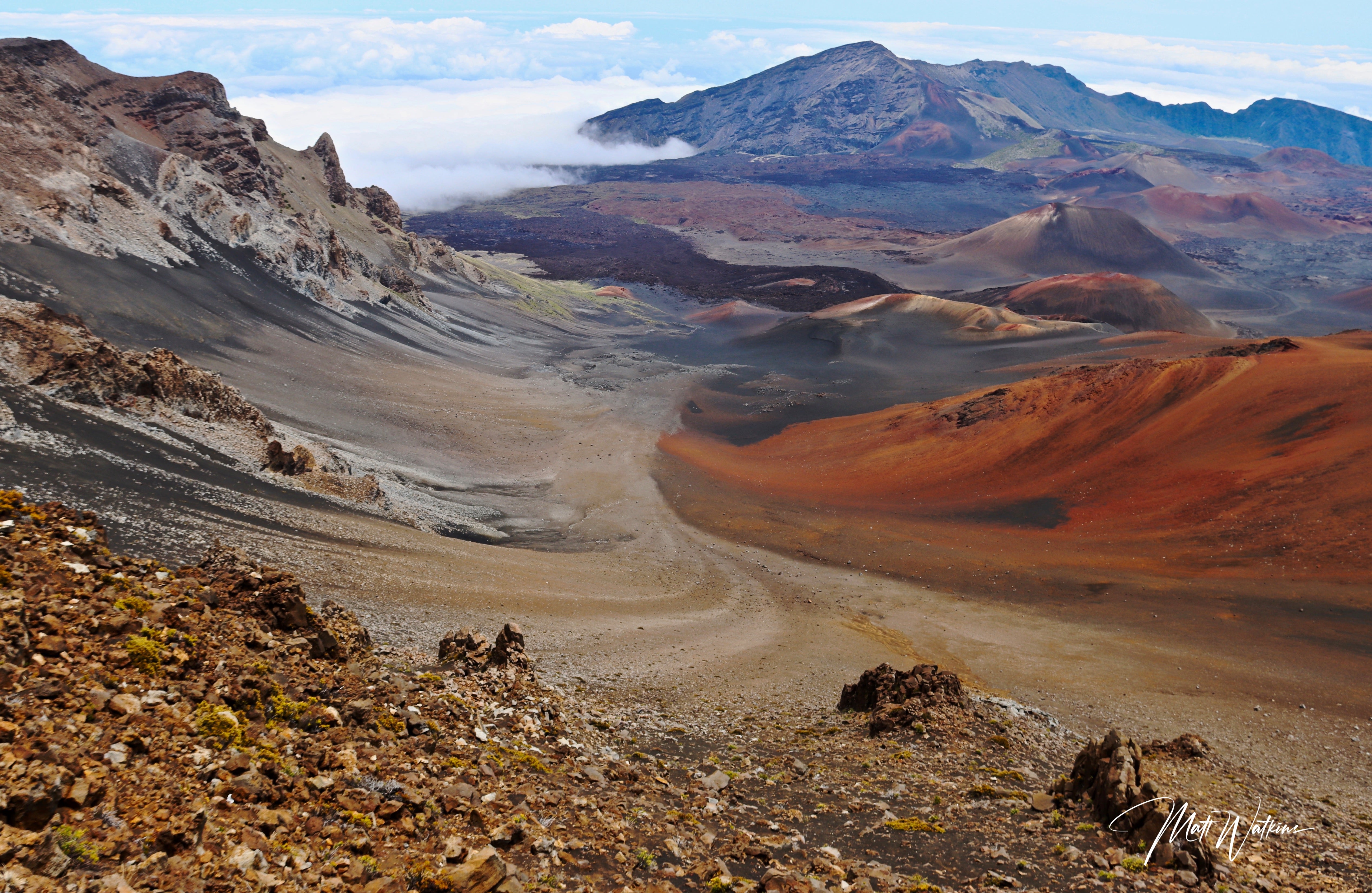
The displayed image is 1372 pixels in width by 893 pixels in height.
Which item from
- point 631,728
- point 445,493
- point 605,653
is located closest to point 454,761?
point 631,728

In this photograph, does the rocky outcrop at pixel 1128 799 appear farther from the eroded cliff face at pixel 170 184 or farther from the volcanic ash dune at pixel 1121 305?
the volcanic ash dune at pixel 1121 305

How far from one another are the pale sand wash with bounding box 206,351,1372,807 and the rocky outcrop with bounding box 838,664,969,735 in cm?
119

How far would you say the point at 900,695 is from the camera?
Answer: 15109mm

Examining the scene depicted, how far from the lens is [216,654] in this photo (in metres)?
8.39

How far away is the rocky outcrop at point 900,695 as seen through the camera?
14.3 meters

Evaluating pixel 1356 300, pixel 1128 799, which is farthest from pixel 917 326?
pixel 1356 300

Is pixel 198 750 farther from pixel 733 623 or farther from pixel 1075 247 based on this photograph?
pixel 1075 247

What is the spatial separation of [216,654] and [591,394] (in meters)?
48.6

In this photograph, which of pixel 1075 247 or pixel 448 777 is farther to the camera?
pixel 1075 247

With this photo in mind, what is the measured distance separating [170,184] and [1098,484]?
55.2m

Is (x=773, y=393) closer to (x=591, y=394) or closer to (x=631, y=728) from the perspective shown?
(x=591, y=394)

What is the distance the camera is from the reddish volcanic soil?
25656 mm

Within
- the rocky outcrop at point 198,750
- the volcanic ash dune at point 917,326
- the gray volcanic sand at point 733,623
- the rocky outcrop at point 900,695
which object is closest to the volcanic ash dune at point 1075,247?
the volcanic ash dune at point 917,326

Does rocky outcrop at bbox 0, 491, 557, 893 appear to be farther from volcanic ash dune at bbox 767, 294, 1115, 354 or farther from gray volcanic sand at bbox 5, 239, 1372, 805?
volcanic ash dune at bbox 767, 294, 1115, 354
